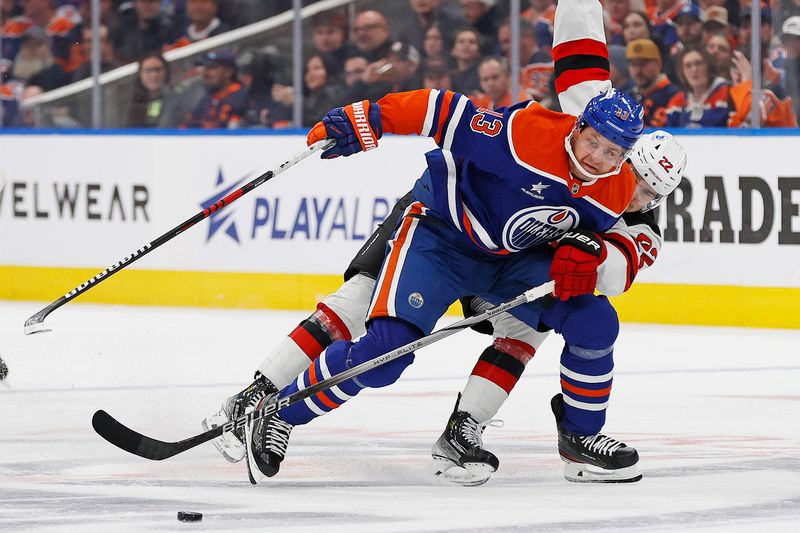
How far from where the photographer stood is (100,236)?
8.80m

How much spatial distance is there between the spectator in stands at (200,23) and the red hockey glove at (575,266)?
5.11m

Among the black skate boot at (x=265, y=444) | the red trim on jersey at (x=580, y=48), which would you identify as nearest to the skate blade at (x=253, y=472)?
the black skate boot at (x=265, y=444)

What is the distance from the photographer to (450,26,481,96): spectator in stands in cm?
810

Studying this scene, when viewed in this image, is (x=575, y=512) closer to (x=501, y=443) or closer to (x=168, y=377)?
(x=501, y=443)

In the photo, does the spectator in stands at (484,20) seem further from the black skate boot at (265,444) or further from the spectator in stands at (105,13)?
the black skate boot at (265,444)

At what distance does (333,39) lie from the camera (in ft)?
27.8

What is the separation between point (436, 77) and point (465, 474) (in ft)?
14.6

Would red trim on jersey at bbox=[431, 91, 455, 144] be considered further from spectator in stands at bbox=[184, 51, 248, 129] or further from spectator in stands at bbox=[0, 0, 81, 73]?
spectator in stands at bbox=[0, 0, 81, 73]

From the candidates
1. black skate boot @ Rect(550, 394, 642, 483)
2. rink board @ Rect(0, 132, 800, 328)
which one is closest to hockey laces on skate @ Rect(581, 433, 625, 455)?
black skate boot @ Rect(550, 394, 642, 483)

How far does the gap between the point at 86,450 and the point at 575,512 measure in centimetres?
147

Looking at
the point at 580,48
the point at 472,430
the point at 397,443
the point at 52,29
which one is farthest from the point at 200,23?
the point at 472,430

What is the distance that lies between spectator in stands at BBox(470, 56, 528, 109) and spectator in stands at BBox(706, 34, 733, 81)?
959 mm

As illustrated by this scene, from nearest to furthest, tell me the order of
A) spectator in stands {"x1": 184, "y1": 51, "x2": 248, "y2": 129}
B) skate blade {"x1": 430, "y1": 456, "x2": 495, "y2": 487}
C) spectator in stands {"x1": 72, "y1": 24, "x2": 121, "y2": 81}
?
skate blade {"x1": 430, "y1": 456, "x2": 495, "y2": 487} → spectator in stands {"x1": 184, "y1": 51, "x2": 248, "y2": 129} → spectator in stands {"x1": 72, "y1": 24, "x2": 121, "y2": 81}

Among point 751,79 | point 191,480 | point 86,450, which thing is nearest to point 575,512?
point 191,480
